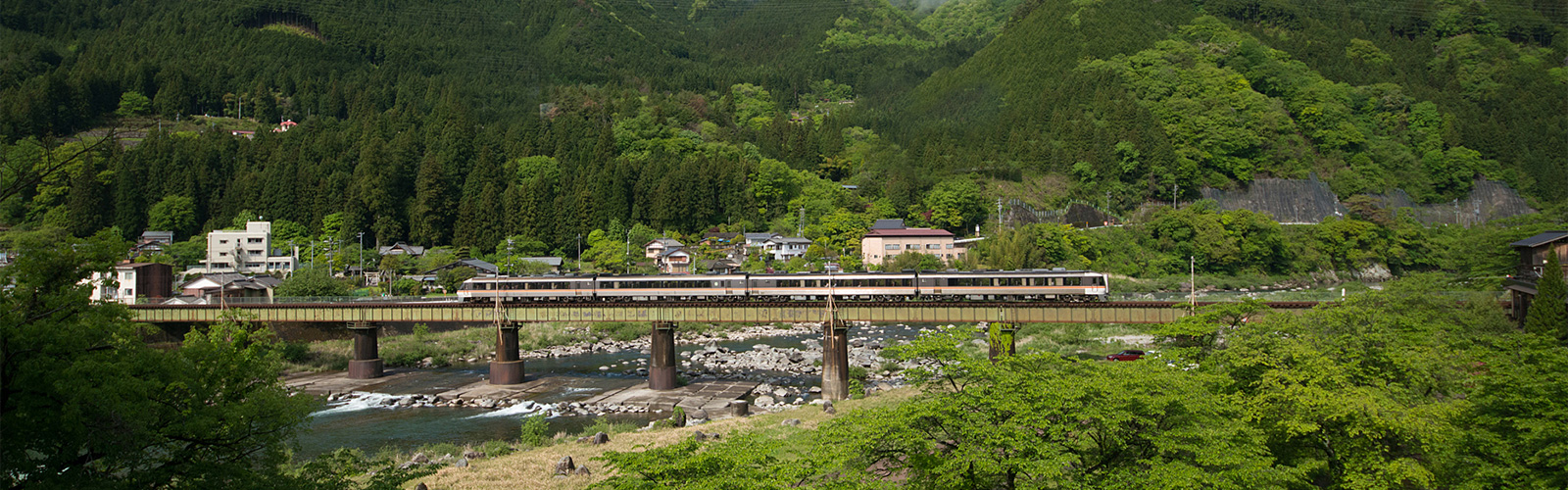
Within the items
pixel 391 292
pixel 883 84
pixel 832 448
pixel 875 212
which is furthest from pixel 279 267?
pixel 883 84

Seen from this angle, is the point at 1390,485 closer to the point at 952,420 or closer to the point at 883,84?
the point at 952,420

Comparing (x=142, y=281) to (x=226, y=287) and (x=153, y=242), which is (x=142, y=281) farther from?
(x=153, y=242)

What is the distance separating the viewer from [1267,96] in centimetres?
12575

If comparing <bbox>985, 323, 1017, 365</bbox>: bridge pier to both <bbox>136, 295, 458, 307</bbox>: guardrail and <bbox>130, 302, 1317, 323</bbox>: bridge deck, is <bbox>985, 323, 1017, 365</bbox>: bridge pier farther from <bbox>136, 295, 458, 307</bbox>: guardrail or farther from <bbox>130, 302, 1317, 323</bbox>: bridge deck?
<bbox>136, 295, 458, 307</bbox>: guardrail

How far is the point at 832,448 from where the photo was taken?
15.7 metres

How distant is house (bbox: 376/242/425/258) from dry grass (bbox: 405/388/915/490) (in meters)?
61.9

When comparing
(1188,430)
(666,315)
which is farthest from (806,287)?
(1188,430)

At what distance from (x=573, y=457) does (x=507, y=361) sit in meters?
20.5

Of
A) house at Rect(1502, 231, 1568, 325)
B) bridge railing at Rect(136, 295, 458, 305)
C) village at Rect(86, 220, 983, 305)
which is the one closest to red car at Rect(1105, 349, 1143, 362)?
house at Rect(1502, 231, 1568, 325)

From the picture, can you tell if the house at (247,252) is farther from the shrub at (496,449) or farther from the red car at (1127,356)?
the red car at (1127,356)

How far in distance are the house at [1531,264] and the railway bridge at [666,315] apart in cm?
941

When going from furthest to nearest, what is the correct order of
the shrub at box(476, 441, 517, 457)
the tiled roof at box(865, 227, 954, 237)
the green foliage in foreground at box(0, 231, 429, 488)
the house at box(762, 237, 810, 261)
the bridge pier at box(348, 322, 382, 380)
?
the house at box(762, 237, 810, 261)
the tiled roof at box(865, 227, 954, 237)
the bridge pier at box(348, 322, 382, 380)
the shrub at box(476, 441, 517, 457)
the green foliage in foreground at box(0, 231, 429, 488)

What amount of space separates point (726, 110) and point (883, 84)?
142ft

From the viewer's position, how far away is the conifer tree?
105 ft
